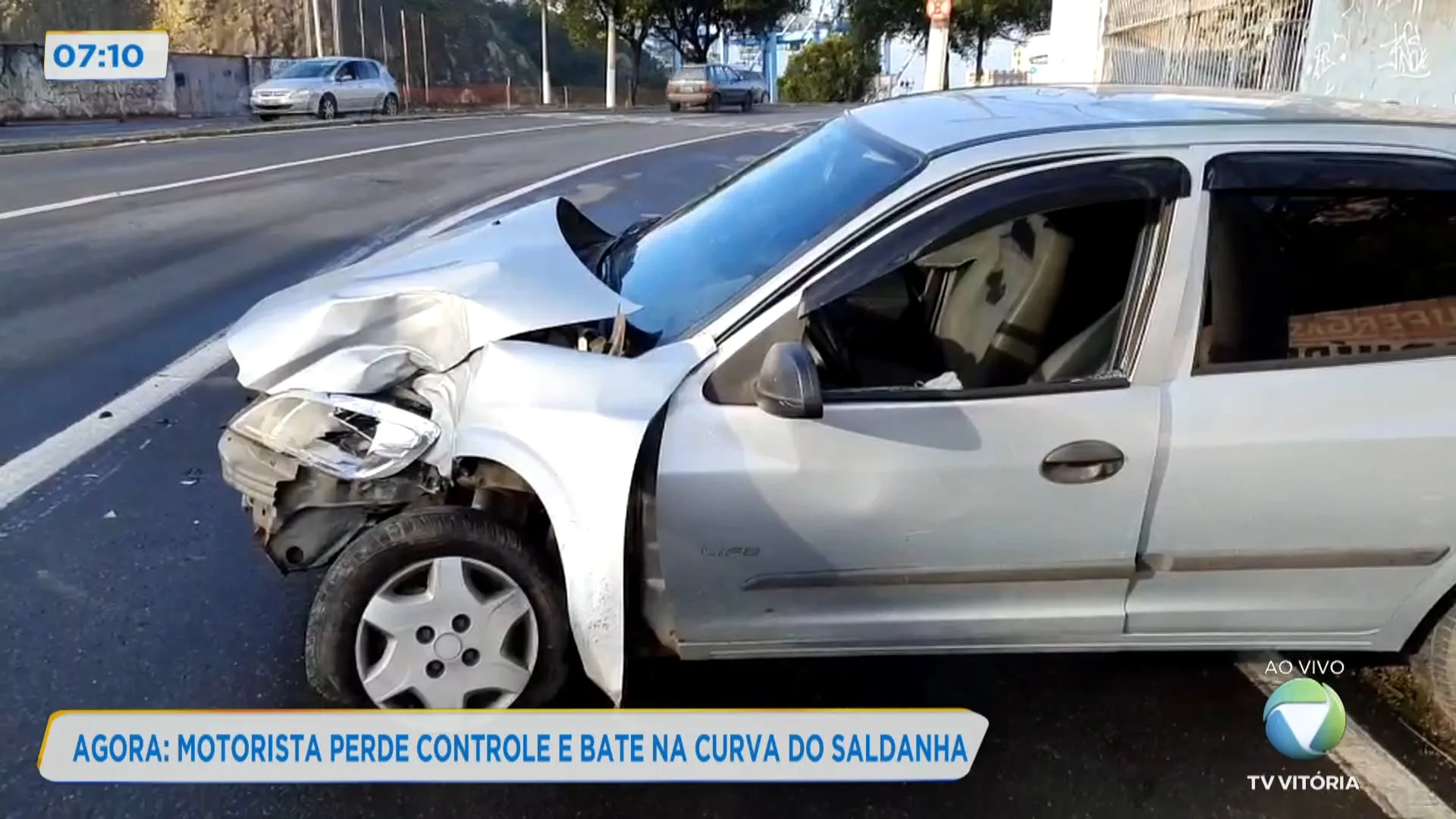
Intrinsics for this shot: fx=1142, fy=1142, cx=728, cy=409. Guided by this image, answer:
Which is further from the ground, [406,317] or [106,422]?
[406,317]

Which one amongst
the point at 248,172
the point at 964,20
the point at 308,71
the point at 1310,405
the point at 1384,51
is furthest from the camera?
the point at 964,20

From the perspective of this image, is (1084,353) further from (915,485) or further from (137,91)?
(137,91)

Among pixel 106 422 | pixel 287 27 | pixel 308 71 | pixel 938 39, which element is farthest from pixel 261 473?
pixel 287 27

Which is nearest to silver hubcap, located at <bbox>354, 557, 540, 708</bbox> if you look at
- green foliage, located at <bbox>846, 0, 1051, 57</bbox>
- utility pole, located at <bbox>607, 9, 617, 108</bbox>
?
utility pole, located at <bbox>607, 9, 617, 108</bbox>

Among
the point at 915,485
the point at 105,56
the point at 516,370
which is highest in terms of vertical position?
the point at 105,56

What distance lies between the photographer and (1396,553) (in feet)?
9.55

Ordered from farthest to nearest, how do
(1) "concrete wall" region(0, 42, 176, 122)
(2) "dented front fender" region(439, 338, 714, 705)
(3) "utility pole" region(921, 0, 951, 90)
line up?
1. (1) "concrete wall" region(0, 42, 176, 122)
2. (3) "utility pole" region(921, 0, 951, 90)
3. (2) "dented front fender" region(439, 338, 714, 705)

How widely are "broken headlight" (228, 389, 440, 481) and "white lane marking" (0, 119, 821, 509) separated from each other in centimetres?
105

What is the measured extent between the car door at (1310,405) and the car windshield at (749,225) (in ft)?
2.87

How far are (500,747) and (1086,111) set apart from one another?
7.68ft

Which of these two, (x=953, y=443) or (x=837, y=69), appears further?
(x=837, y=69)

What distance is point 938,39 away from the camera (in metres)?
16.2

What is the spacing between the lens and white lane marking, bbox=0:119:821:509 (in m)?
4.49

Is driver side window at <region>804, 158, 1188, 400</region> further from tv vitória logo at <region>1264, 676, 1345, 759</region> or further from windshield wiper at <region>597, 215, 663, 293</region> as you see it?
tv vitória logo at <region>1264, 676, 1345, 759</region>
